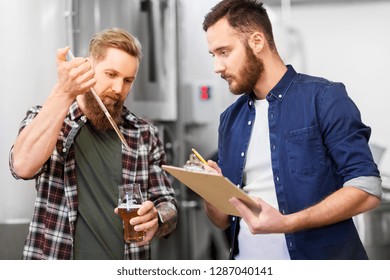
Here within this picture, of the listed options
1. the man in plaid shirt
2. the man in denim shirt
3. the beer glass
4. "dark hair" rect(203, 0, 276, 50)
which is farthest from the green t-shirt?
"dark hair" rect(203, 0, 276, 50)

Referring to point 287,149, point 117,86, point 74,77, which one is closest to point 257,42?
point 287,149

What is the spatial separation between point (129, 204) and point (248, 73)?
0.58 m

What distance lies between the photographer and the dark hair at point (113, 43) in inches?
75.1

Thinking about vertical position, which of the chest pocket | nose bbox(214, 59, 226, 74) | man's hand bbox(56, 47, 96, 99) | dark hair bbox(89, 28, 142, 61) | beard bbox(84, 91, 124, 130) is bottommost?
the chest pocket

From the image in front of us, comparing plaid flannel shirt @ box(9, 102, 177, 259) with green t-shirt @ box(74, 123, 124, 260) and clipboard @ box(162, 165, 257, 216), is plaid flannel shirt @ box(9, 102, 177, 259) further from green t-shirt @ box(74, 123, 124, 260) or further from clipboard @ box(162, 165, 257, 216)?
clipboard @ box(162, 165, 257, 216)

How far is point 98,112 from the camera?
6.10ft

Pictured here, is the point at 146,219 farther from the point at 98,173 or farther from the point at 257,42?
the point at 257,42

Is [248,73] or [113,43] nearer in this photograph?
[248,73]

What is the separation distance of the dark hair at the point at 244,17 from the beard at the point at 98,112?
414 mm

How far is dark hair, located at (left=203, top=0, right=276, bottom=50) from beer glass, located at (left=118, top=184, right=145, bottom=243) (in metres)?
0.61

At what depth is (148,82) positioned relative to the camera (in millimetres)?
2053

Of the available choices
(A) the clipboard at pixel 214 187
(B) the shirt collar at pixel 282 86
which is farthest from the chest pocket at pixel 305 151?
(A) the clipboard at pixel 214 187

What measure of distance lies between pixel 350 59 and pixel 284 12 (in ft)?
0.94

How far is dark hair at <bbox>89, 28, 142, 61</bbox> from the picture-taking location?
1908 mm
